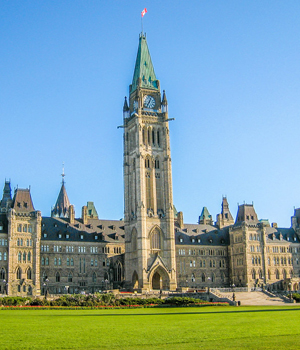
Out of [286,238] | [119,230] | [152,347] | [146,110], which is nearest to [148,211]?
[119,230]

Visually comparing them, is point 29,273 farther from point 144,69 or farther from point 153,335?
point 153,335

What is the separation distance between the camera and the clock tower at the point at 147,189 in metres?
113

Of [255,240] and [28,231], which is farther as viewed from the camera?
[255,240]

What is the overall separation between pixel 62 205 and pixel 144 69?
50697 millimetres

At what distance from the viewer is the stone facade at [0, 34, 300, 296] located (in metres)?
109

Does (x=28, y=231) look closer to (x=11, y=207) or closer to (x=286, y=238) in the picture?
(x=11, y=207)

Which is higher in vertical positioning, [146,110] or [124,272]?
[146,110]

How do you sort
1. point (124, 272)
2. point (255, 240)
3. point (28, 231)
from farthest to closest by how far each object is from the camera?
point (255, 240) < point (124, 272) < point (28, 231)

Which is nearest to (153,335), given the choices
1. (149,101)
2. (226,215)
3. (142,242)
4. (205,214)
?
(142,242)

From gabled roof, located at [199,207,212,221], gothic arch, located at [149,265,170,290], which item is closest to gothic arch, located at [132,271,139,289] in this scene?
gothic arch, located at [149,265,170,290]

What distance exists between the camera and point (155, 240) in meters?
115

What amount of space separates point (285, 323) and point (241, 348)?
445 inches

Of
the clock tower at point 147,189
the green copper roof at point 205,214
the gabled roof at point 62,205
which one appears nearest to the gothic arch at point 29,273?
the clock tower at point 147,189

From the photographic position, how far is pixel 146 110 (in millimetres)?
122062
